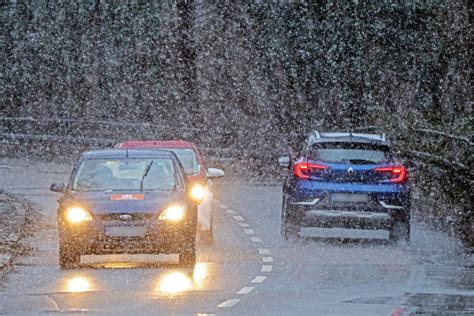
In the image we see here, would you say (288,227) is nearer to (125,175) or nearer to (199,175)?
(199,175)

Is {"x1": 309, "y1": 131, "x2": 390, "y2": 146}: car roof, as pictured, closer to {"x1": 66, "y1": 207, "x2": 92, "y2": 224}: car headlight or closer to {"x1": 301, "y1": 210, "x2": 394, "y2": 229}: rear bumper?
{"x1": 301, "y1": 210, "x2": 394, "y2": 229}: rear bumper

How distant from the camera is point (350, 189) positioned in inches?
852

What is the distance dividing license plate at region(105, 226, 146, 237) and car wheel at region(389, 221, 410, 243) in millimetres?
4801

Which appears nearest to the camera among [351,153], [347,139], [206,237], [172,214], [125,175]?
[172,214]

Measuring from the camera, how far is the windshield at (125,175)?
61.4ft

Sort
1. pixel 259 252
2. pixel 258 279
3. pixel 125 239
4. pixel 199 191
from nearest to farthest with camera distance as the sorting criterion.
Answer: pixel 258 279 < pixel 125 239 < pixel 259 252 < pixel 199 191

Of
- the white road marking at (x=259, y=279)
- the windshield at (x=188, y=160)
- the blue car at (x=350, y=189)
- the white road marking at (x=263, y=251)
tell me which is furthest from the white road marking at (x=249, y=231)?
the white road marking at (x=259, y=279)

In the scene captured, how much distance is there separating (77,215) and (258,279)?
8.02ft

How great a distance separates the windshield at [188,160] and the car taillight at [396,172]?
7.96 ft

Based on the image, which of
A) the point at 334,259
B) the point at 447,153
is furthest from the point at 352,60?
the point at 334,259

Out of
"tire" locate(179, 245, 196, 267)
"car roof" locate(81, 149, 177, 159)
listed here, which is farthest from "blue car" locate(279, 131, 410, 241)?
"tire" locate(179, 245, 196, 267)

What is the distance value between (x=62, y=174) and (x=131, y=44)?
25194 mm

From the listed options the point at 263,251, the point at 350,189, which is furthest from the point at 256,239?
the point at 263,251

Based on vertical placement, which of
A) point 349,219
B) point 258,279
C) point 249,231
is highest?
point 258,279
